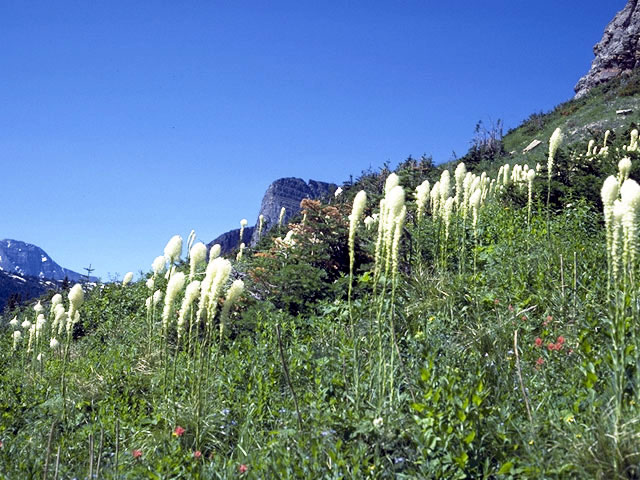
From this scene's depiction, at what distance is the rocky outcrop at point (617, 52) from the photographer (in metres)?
46.4

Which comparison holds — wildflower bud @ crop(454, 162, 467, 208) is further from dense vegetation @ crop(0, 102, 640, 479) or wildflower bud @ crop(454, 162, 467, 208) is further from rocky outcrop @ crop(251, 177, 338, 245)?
rocky outcrop @ crop(251, 177, 338, 245)

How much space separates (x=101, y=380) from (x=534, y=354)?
4.46 metres

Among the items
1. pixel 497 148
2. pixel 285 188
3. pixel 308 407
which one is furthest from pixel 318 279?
pixel 285 188

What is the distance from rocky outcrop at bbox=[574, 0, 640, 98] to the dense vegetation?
145 ft

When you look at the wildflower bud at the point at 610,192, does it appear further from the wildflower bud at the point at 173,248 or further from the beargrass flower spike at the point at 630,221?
the wildflower bud at the point at 173,248

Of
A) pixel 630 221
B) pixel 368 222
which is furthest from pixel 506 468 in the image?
pixel 368 222

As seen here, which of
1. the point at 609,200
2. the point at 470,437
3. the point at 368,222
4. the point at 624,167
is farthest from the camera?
the point at 368,222

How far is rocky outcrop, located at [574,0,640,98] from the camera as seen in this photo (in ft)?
152

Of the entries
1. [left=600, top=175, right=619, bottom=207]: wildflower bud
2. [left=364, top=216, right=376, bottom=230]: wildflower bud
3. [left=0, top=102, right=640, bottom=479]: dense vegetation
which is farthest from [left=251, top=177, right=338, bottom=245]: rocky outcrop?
[left=600, top=175, right=619, bottom=207]: wildflower bud

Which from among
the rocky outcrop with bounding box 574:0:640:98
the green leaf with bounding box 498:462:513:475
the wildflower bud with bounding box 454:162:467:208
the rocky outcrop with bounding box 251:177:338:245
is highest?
the rocky outcrop with bounding box 574:0:640:98

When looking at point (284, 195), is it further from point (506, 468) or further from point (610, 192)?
point (506, 468)

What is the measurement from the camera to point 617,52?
4747 centimetres

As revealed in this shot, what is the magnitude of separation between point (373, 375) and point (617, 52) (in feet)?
173

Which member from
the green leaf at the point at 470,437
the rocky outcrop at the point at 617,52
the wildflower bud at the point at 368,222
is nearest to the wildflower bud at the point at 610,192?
the green leaf at the point at 470,437
